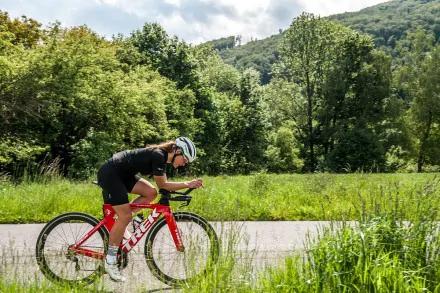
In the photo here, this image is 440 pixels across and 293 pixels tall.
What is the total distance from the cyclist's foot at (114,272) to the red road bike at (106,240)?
13cm

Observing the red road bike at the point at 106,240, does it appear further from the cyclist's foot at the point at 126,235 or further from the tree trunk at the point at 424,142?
the tree trunk at the point at 424,142

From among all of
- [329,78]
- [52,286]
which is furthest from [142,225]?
[329,78]

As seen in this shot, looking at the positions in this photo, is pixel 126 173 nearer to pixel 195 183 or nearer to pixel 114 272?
pixel 195 183

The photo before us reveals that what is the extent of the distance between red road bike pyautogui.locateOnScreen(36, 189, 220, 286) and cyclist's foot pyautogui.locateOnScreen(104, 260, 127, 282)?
5.0 inches

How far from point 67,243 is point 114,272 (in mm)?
768

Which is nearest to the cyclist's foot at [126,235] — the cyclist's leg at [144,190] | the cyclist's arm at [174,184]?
the cyclist's leg at [144,190]

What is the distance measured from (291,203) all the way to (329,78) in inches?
1409

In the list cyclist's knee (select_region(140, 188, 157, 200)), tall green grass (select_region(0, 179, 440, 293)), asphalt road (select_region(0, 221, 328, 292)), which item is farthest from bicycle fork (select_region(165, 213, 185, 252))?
tall green grass (select_region(0, 179, 440, 293))

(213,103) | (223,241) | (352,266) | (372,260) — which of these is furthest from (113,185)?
(213,103)

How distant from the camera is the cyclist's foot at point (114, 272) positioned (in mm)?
5141

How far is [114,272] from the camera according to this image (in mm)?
5160

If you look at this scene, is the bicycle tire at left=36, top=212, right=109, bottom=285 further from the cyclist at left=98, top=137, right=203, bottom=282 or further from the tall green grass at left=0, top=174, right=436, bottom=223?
the tall green grass at left=0, top=174, right=436, bottom=223

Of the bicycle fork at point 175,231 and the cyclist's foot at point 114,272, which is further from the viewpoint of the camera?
the bicycle fork at point 175,231

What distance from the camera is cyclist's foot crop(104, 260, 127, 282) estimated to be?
514cm
